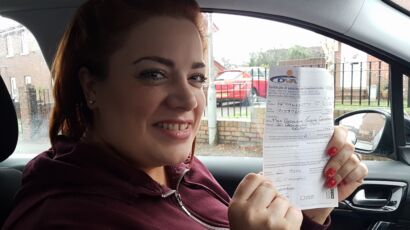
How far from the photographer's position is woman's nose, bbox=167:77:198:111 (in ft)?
3.53

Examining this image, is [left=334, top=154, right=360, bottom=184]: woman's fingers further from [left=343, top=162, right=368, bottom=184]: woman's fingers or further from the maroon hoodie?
the maroon hoodie

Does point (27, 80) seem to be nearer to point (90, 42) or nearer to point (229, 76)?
point (229, 76)

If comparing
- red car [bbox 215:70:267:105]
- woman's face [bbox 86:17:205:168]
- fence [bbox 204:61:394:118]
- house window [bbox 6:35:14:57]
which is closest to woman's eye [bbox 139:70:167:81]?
woman's face [bbox 86:17:205:168]

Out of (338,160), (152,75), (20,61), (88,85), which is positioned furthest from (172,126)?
(20,61)

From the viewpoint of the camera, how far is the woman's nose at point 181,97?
1.08 m

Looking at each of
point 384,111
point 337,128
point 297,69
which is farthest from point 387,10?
point 297,69

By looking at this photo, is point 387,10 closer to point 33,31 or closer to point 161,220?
point 161,220

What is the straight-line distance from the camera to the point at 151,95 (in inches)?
41.9

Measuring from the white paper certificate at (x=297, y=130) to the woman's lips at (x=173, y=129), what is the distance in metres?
0.20

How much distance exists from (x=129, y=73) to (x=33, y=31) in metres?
1.21

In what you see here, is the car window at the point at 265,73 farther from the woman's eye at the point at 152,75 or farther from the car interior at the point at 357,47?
the woman's eye at the point at 152,75

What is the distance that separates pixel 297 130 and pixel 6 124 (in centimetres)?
110

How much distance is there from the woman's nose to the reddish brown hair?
0.17m

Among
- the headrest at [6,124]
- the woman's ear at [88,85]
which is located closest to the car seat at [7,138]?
the headrest at [6,124]
